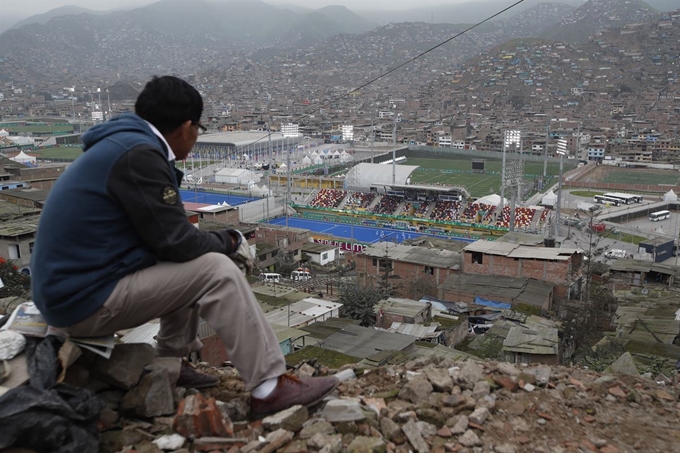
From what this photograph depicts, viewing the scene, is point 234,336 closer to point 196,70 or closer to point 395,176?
point 395,176

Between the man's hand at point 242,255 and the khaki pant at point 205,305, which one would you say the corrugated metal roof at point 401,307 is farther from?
the khaki pant at point 205,305

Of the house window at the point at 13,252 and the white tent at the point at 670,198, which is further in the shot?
the white tent at the point at 670,198

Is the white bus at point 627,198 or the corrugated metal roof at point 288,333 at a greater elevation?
the corrugated metal roof at point 288,333

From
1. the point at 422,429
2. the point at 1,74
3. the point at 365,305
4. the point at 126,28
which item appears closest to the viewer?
the point at 422,429

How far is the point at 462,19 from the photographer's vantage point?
16550 cm

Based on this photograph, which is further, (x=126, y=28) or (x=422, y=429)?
(x=126, y=28)

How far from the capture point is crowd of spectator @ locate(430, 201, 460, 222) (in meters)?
19.2

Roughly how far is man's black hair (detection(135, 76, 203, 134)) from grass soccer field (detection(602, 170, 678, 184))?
94.3 ft

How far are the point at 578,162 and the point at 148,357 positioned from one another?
115ft

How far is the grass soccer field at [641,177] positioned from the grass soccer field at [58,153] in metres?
27.7

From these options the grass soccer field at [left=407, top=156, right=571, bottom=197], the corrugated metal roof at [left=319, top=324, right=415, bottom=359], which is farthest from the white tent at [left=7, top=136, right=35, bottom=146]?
the corrugated metal roof at [left=319, top=324, right=415, bottom=359]

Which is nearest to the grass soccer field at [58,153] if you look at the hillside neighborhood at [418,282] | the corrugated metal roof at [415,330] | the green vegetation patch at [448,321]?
the hillside neighborhood at [418,282]

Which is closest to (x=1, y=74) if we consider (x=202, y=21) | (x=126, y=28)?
(x=126, y=28)

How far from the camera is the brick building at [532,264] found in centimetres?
930
